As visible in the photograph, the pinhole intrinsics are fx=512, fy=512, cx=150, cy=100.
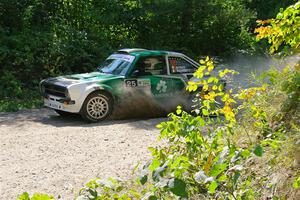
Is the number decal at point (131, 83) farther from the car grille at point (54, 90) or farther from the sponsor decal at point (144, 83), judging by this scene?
the car grille at point (54, 90)

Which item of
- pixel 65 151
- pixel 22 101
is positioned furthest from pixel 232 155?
pixel 22 101

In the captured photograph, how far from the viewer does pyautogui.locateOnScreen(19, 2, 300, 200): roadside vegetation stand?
3523 mm

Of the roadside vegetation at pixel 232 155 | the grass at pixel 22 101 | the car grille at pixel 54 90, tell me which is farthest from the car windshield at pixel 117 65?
the roadside vegetation at pixel 232 155

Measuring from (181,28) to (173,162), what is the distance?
1617 centimetres

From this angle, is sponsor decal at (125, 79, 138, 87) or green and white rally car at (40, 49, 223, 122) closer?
green and white rally car at (40, 49, 223, 122)

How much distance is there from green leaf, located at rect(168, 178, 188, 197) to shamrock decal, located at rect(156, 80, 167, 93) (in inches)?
307

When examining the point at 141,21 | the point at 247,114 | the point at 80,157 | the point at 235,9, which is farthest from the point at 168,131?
the point at 235,9

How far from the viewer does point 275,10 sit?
75.0 feet

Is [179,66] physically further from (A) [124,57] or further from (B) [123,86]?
(B) [123,86]

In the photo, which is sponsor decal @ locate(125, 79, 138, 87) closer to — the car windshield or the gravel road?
the car windshield

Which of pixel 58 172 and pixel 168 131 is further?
pixel 58 172

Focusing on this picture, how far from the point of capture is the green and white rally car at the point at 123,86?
10.5 metres

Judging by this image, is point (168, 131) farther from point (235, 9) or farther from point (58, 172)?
point (235, 9)


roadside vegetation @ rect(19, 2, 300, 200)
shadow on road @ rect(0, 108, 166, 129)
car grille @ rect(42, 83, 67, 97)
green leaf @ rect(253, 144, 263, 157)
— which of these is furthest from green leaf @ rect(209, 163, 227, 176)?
car grille @ rect(42, 83, 67, 97)
